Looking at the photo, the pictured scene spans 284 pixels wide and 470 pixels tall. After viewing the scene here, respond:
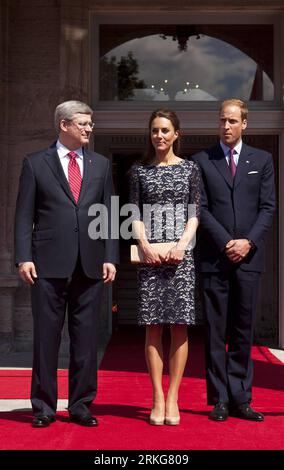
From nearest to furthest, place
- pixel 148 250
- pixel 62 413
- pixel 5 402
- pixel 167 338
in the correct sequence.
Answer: pixel 148 250, pixel 62 413, pixel 5 402, pixel 167 338

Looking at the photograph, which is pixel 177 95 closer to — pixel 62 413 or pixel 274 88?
pixel 274 88

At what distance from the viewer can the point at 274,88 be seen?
8711 mm

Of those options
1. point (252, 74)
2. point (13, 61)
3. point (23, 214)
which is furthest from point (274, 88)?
point (23, 214)

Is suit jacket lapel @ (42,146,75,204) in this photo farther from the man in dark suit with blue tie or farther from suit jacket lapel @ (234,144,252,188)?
suit jacket lapel @ (234,144,252,188)

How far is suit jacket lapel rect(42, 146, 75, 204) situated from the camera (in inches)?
188

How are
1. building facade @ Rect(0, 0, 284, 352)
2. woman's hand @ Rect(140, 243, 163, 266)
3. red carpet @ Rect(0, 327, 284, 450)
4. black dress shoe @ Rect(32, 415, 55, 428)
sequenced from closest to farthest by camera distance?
red carpet @ Rect(0, 327, 284, 450), black dress shoe @ Rect(32, 415, 55, 428), woman's hand @ Rect(140, 243, 163, 266), building facade @ Rect(0, 0, 284, 352)

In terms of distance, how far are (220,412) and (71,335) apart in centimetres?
95

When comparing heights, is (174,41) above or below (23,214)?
above

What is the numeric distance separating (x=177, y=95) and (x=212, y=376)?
442 cm

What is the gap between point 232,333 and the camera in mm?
5047

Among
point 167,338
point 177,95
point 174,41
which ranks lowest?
point 167,338

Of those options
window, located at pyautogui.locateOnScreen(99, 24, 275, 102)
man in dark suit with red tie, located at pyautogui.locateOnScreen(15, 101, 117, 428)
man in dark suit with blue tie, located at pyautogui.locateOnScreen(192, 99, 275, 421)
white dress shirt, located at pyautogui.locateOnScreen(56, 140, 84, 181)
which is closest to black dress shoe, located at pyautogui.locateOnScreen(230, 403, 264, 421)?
man in dark suit with blue tie, located at pyautogui.locateOnScreen(192, 99, 275, 421)

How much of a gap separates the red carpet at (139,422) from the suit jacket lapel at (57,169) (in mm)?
1287

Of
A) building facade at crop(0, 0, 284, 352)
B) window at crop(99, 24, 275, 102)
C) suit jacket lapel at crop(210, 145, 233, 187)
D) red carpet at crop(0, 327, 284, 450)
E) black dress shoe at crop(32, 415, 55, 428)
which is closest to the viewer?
red carpet at crop(0, 327, 284, 450)
